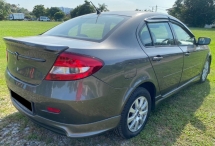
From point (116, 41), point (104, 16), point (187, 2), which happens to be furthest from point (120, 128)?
point (187, 2)

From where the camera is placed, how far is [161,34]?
3.09 metres

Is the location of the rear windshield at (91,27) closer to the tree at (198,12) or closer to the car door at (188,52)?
the car door at (188,52)

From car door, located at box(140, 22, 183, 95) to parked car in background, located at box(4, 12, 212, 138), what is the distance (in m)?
0.01

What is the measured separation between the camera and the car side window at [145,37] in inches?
103

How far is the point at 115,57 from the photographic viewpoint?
7.00 feet

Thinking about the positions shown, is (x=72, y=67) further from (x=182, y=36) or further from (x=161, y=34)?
(x=182, y=36)

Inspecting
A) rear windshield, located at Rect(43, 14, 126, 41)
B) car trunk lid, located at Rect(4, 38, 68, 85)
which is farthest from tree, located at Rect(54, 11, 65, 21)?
car trunk lid, located at Rect(4, 38, 68, 85)

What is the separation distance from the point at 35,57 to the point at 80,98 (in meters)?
0.63

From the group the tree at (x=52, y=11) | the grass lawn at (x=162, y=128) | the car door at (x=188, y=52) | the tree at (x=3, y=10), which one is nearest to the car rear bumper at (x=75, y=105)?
the grass lawn at (x=162, y=128)

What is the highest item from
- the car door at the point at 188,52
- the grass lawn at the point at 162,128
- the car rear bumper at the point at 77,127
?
the car door at the point at 188,52

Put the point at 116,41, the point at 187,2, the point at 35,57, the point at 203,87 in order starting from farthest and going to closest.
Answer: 1. the point at 187,2
2. the point at 203,87
3. the point at 116,41
4. the point at 35,57

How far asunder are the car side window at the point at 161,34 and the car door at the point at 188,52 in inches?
8.1

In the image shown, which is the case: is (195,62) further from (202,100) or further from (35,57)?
(35,57)

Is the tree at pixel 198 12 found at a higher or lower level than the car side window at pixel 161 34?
higher
